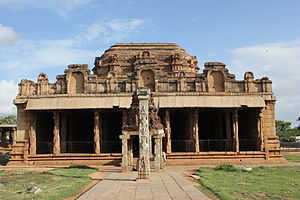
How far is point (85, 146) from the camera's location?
26469 millimetres

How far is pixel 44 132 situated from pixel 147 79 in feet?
32.8

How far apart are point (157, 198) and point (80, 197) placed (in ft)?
8.08

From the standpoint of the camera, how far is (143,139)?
1374cm

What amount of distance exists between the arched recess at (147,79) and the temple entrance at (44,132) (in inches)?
317

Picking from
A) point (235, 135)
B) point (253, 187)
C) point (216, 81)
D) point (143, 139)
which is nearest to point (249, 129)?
point (235, 135)

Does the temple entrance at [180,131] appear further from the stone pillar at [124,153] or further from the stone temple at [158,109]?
the stone pillar at [124,153]

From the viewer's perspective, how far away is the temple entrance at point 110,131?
24216 mm

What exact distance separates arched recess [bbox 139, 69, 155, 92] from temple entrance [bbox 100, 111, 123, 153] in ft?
10.7

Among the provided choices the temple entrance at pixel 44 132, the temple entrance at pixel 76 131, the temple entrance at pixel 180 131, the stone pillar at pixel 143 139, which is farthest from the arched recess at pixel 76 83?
the stone pillar at pixel 143 139

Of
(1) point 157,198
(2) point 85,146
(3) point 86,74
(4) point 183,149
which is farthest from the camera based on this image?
(2) point 85,146

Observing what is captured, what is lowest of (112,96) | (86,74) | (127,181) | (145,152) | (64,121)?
(127,181)

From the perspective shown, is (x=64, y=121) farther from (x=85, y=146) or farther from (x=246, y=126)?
(x=246, y=126)

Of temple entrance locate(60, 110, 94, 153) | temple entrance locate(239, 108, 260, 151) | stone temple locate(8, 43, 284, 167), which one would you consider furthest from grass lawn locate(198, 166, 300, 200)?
temple entrance locate(60, 110, 94, 153)

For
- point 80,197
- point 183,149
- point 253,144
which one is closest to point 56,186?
point 80,197
